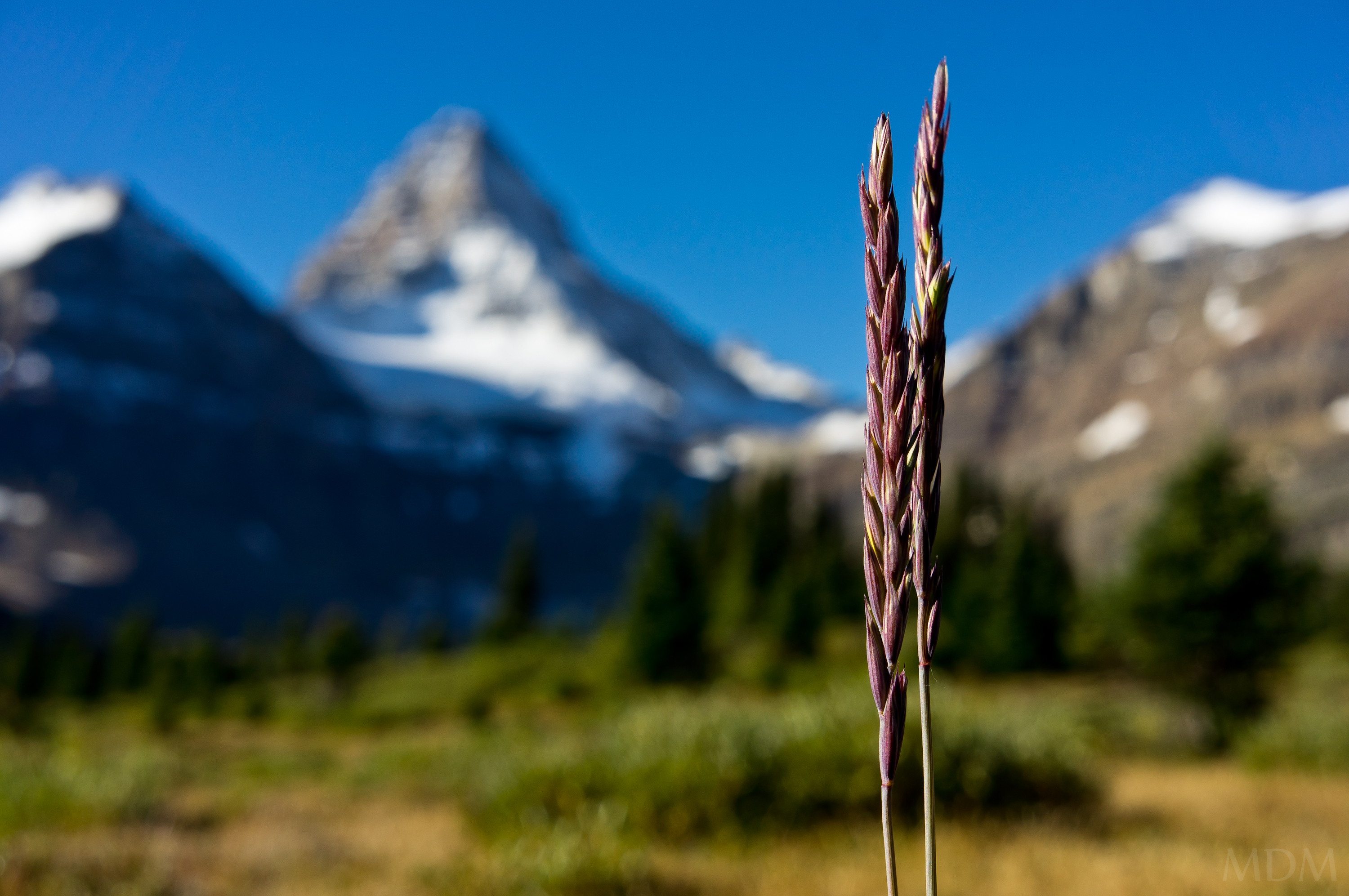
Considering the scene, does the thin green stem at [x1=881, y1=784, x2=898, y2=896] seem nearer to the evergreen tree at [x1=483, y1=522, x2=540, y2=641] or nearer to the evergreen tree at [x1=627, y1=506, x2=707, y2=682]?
the evergreen tree at [x1=627, y1=506, x2=707, y2=682]

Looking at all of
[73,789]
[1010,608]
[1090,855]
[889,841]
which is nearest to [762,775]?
[1090,855]

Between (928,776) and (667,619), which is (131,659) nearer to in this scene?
(667,619)

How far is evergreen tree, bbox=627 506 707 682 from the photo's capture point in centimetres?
3866

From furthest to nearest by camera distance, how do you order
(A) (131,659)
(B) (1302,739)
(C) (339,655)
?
(A) (131,659)
(C) (339,655)
(B) (1302,739)

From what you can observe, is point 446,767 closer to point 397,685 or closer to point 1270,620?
point 1270,620

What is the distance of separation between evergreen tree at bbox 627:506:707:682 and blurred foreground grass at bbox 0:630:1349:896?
25.3 m

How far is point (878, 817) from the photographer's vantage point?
289 inches

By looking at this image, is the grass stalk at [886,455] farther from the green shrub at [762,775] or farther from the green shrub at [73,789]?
the green shrub at [73,789]

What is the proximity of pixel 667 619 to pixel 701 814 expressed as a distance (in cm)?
3235

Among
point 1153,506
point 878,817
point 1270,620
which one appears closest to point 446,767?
point 878,817

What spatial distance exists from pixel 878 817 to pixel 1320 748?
7.20m

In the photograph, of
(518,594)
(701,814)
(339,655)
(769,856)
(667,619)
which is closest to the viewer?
(769,856)

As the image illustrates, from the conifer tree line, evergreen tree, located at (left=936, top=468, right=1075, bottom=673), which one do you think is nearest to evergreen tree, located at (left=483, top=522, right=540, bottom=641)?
the conifer tree line

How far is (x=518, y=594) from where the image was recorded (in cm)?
6581
